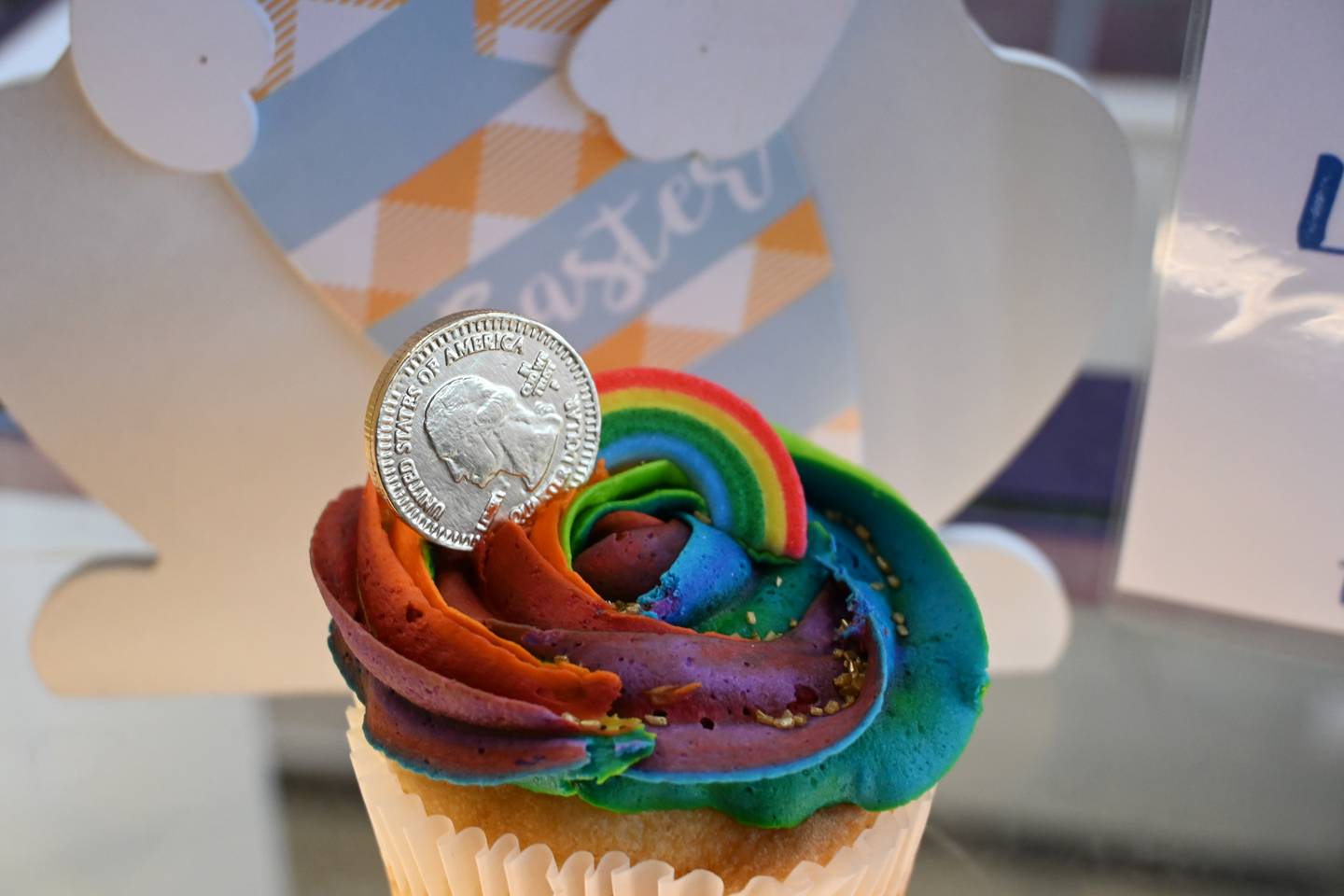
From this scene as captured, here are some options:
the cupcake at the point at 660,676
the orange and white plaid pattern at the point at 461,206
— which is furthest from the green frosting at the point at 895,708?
the orange and white plaid pattern at the point at 461,206

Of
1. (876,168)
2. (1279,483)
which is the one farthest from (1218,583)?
(876,168)

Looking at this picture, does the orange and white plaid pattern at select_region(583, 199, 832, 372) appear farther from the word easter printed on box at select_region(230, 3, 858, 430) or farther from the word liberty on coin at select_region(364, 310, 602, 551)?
the word liberty on coin at select_region(364, 310, 602, 551)

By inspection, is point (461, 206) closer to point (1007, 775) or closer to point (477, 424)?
point (477, 424)

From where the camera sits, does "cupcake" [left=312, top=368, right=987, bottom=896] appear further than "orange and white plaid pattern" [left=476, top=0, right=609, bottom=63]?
No

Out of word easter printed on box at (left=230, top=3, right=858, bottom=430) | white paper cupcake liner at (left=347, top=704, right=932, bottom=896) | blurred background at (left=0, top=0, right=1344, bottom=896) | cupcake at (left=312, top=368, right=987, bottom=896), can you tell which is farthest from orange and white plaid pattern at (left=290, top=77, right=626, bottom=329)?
white paper cupcake liner at (left=347, top=704, right=932, bottom=896)

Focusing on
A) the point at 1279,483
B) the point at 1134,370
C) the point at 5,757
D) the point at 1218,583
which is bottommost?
the point at 1134,370

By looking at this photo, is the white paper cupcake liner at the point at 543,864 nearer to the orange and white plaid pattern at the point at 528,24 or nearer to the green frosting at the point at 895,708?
the green frosting at the point at 895,708

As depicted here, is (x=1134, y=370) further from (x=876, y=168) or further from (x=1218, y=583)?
(x=876, y=168)
